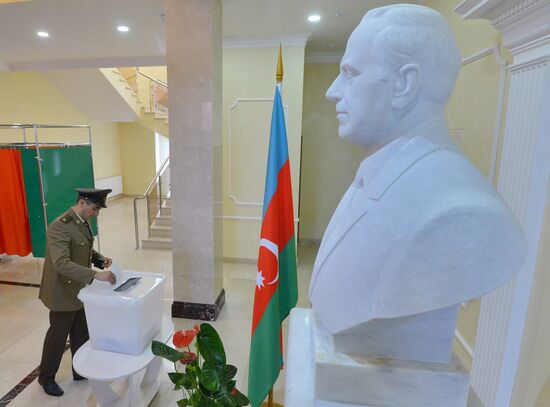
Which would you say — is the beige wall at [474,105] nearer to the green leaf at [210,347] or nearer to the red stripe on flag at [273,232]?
the red stripe on flag at [273,232]

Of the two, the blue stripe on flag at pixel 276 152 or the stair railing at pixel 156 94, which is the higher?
the stair railing at pixel 156 94

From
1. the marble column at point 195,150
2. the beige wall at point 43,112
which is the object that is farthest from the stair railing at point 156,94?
the marble column at point 195,150

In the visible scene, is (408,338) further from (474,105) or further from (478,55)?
(478,55)

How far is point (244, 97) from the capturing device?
402 cm

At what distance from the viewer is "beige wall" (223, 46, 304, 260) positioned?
389cm

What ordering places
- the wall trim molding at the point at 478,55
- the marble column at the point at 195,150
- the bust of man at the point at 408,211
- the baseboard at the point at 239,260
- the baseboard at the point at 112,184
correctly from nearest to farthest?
the bust of man at the point at 408,211
the wall trim molding at the point at 478,55
the marble column at the point at 195,150
the baseboard at the point at 239,260
the baseboard at the point at 112,184

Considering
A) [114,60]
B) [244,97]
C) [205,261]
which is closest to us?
[205,261]

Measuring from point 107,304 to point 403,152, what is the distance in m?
1.80

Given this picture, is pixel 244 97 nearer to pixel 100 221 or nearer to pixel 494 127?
pixel 494 127

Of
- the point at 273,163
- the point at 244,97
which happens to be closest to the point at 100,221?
the point at 244,97

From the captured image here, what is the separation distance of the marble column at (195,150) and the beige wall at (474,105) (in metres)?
1.81

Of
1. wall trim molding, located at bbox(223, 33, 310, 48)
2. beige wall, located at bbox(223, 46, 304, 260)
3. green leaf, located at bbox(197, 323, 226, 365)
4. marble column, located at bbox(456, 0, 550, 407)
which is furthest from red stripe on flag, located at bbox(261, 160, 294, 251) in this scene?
wall trim molding, located at bbox(223, 33, 310, 48)

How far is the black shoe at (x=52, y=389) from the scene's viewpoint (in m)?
2.09

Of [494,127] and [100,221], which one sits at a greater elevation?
[494,127]
